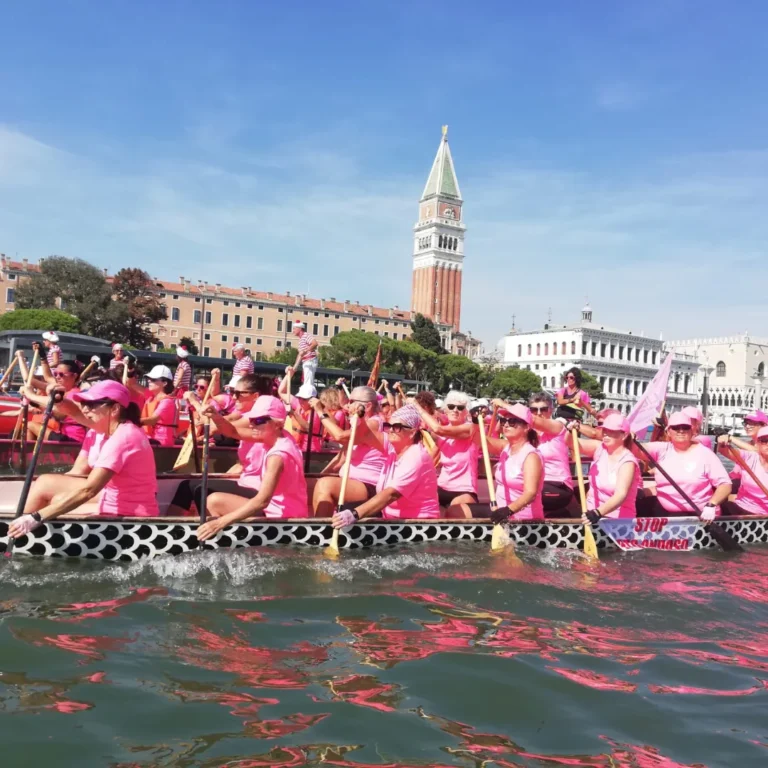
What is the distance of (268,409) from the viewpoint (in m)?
6.36

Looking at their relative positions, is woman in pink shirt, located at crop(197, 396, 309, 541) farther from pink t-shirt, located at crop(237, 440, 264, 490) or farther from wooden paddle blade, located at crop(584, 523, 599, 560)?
wooden paddle blade, located at crop(584, 523, 599, 560)

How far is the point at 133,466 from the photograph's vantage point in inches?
242

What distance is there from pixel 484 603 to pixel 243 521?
2080mm

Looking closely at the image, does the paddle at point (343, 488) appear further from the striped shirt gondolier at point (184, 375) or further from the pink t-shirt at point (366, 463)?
the striped shirt gondolier at point (184, 375)

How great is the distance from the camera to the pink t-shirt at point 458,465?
27.1 feet

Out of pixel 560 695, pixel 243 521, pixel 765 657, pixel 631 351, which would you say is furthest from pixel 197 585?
pixel 631 351

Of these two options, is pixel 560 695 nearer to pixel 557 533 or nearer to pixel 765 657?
pixel 765 657

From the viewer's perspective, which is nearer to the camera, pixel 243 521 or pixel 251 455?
pixel 243 521

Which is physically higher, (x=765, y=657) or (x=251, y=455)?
(x=251, y=455)

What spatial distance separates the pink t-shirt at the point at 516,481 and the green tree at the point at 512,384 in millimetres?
84539

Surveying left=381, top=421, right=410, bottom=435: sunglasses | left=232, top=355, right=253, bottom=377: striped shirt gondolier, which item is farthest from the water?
left=232, top=355, right=253, bottom=377: striped shirt gondolier

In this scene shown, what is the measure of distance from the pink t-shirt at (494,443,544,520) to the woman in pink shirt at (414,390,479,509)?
17.1 inches

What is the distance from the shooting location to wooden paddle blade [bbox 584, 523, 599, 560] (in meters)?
7.90

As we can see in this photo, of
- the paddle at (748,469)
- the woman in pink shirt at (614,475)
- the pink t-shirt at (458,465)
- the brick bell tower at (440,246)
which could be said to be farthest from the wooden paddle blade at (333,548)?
the brick bell tower at (440,246)
